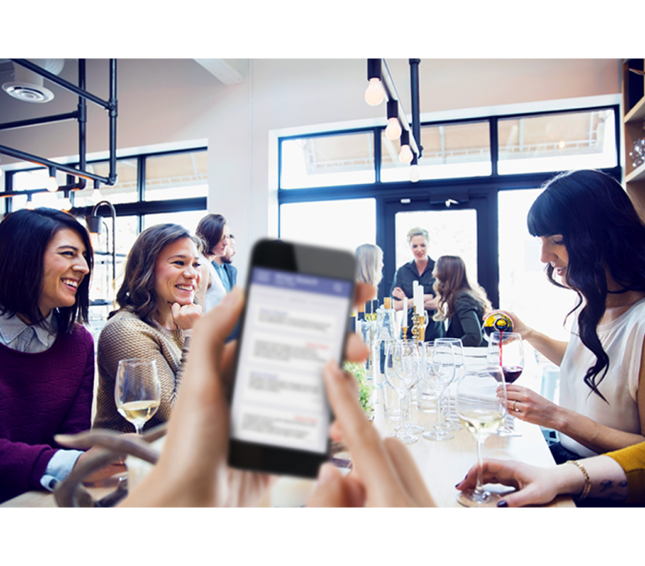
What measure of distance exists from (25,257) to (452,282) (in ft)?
8.05

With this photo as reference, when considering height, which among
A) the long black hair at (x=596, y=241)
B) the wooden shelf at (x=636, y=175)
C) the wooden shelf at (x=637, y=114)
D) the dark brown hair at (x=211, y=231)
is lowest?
the long black hair at (x=596, y=241)

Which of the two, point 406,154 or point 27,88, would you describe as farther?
point 27,88

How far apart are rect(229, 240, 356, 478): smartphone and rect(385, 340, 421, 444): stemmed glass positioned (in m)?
0.85

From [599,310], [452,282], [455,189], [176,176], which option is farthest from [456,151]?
[599,310]

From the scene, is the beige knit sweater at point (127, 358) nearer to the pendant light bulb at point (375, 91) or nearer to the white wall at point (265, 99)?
the pendant light bulb at point (375, 91)

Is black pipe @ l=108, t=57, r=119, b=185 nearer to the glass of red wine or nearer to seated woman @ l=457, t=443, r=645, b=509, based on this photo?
the glass of red wine

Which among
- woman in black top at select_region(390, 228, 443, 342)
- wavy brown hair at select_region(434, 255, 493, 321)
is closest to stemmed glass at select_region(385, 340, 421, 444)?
wavy brown hair at select_region(434, 255, 493, 321)

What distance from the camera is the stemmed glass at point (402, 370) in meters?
1.06

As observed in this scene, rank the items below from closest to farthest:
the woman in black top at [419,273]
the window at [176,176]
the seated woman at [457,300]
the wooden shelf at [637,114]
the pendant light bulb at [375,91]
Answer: the pendant light bulb at [375,91] → the seated woman at [457,300] → the wooden shelf at [637,114] → the woman in black top at [419,273] → the window at [176,176]

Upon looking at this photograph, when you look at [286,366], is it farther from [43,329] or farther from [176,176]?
[176,176]

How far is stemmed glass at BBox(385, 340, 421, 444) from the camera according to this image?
1.06 metres

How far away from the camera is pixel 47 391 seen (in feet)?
3.60

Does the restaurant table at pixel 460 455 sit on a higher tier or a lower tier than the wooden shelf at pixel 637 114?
lower

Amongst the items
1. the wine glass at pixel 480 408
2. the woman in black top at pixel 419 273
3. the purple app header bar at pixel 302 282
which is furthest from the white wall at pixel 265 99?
the purple app header bar at pixel 302 282
